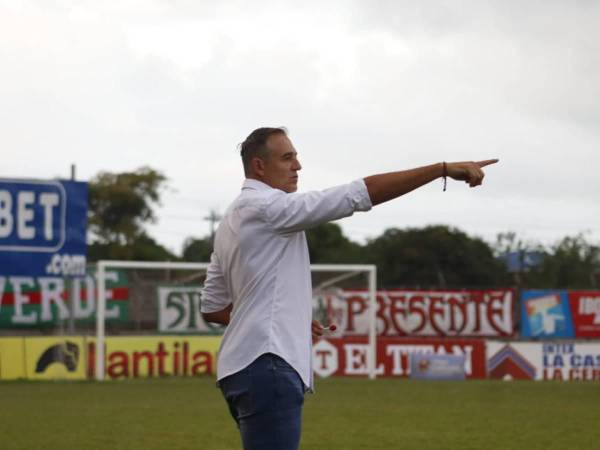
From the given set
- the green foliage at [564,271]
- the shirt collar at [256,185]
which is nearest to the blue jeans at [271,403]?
the shirt collar at [256,185]

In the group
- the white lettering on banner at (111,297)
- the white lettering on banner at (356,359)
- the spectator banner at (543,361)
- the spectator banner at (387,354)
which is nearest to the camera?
the white lettering on banner at (111,297)

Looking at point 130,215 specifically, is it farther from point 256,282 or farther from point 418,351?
point 256,282

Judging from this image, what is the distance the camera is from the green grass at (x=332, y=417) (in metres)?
13.4

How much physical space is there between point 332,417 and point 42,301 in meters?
11.9

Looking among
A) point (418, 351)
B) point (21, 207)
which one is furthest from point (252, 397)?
point (418, 351)

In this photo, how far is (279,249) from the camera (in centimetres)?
509

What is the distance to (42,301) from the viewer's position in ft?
89.4

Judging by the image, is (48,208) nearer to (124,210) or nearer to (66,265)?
(66,265)

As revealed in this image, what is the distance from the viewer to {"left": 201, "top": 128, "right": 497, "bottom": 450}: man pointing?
4906mm

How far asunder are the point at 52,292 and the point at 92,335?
1574 mm

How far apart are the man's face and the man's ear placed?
0.01 meters

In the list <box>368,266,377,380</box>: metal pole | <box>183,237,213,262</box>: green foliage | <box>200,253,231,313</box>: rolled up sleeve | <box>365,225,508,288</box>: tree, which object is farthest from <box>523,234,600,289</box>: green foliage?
<box>200,253,231,313</box>: rolled up sleeve

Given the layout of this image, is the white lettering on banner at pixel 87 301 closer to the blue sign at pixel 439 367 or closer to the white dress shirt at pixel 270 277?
the blue sign at pixel 439 367

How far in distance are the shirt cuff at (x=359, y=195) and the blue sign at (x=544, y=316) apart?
3051cm
